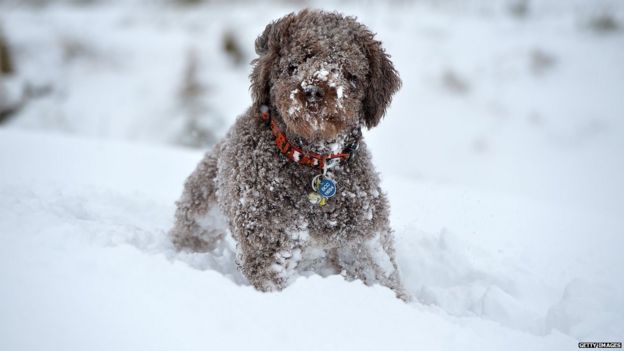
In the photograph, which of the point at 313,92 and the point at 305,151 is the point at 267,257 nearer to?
Answer: the point at 305,151

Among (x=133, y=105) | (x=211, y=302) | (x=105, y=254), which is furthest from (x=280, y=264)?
(x=133, y=105)

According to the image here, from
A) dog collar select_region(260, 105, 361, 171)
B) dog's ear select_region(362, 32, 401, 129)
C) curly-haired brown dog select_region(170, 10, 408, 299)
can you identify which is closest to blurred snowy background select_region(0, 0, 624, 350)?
curly-haired brown dog select_region(170, 10, 408, 299)

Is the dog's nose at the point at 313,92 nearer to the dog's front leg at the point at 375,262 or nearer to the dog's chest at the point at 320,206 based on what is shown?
the dog's chest at the point at 320,206

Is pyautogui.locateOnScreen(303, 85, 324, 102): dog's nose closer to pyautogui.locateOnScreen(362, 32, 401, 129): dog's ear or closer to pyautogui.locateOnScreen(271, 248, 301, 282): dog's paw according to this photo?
pyautogui.locateOnScreen(362, 32, 401, 129): dog's ear

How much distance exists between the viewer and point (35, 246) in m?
2.26

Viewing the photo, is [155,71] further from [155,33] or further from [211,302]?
[211,302]

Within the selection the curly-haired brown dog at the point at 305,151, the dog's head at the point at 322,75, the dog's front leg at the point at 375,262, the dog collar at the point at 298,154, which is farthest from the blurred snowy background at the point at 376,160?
the dog's head at the point at 322,75

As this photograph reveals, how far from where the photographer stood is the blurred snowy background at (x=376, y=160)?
206 centimetres

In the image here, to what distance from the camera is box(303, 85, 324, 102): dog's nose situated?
2357 mm

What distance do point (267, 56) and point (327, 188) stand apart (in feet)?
2.73

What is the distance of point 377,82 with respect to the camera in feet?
8.93

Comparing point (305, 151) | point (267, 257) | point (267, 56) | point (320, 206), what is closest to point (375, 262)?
point (320, 206)

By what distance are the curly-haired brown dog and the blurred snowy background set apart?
439mm

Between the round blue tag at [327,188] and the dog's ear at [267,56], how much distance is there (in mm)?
617
